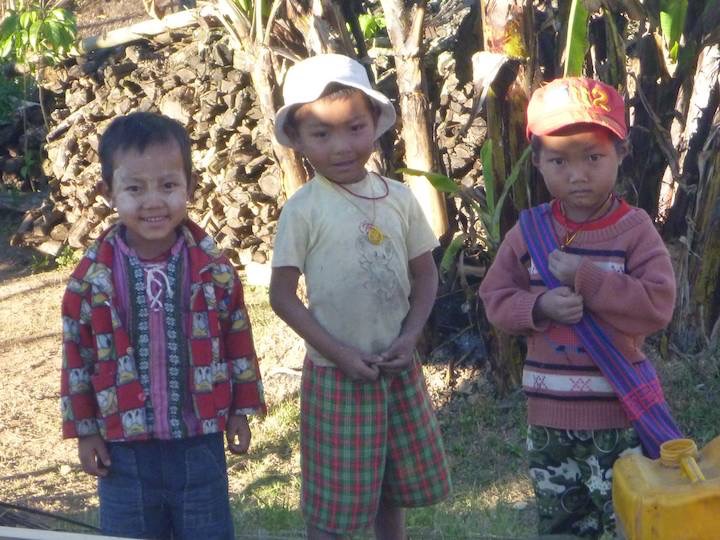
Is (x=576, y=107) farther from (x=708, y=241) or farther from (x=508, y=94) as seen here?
(x=708, y=241)

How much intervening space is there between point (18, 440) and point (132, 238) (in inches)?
112

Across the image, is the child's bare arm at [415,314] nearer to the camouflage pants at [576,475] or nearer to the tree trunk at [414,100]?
the camouflage pants at [576,475]

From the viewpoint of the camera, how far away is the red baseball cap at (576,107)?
2607 mm

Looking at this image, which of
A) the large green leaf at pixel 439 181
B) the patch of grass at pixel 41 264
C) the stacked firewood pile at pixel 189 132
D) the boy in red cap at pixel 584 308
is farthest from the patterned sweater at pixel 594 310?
the patch of grass at pixel 41 264

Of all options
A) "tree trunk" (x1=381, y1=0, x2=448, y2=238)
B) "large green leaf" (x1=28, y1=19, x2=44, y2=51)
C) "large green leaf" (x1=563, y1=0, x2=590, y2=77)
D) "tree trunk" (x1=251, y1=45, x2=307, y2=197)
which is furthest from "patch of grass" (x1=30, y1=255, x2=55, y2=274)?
"large green leaf" (x1=563, y1=0, x2=590, y2=77)

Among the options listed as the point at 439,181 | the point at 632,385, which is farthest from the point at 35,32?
the point at 632,385

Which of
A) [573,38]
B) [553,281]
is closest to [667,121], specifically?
[573,38]

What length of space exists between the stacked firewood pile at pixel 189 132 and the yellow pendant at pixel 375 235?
4.16 metres

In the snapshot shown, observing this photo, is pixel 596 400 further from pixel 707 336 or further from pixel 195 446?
pixel 707 336

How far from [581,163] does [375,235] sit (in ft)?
1.84

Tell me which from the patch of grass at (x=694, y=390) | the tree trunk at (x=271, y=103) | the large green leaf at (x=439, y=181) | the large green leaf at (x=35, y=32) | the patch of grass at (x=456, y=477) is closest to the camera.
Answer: the patch of grass at (x=456, y=477)

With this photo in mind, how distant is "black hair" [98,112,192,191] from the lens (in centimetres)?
262

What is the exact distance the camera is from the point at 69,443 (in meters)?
5.17

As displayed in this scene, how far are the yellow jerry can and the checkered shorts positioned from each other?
0.75 meters
